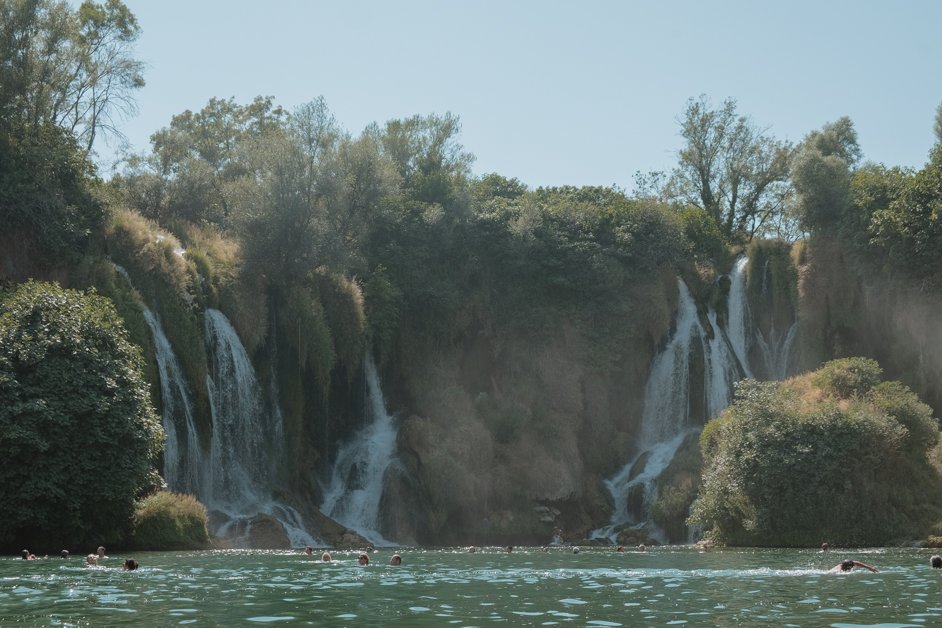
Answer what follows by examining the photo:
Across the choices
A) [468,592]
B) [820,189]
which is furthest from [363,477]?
[820,189]

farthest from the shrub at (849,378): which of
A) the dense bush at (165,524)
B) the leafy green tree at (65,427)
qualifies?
the leafy green tree at (65,427)

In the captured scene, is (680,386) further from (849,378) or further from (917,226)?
(917,226)

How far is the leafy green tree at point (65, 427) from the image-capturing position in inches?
1152

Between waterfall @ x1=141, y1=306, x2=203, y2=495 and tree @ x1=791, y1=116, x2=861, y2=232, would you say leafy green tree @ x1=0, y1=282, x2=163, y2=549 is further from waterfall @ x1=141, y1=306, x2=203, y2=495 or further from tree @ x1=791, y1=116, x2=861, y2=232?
tree @ x1=791, y1=116, x2=861, y2=232

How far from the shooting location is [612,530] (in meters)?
45.2

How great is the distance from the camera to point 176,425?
3675cm

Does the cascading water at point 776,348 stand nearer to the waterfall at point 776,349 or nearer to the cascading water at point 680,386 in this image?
the waterfall at point 776,349

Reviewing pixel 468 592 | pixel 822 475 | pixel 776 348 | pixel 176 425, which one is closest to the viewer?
pixel 468 592

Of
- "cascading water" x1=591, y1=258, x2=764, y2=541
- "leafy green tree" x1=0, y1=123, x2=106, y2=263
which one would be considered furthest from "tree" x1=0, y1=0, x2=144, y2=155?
"cascading water" x1=591, y1=258, x2=764, y2=541

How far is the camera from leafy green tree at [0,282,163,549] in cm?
2925

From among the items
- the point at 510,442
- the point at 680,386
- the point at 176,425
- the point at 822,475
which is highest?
the point at 680,386

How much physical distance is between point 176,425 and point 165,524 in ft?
17.8

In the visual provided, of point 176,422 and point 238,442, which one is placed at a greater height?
point 176,422

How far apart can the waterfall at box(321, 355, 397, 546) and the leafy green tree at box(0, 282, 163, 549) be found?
1249 centimetres
